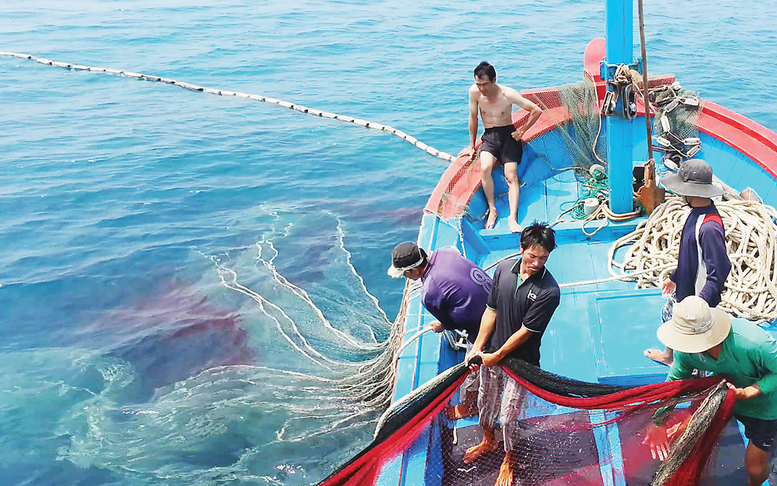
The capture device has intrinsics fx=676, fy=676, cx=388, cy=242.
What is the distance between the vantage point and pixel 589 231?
696 cm

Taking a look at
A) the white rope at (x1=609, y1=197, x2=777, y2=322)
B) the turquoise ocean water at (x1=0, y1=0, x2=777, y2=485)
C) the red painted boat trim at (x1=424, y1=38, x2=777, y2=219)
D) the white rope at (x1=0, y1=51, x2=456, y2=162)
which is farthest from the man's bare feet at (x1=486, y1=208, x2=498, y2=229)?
the white rope at (x1=0, y1=51, x2=456, y2=162)

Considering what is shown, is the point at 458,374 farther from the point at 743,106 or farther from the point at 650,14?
the point at 650,14

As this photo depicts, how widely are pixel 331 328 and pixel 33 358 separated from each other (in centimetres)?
382

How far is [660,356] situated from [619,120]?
2.92 meters

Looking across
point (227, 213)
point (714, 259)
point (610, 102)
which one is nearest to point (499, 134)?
point (610, 102)

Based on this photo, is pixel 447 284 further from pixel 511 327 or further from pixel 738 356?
pixel 738 356

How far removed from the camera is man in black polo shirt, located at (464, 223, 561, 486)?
3785 mm

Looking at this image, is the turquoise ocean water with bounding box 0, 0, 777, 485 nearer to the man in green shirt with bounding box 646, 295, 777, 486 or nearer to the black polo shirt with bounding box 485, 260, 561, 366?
the black polo shirt with bounding box 485, 260, 561, 366

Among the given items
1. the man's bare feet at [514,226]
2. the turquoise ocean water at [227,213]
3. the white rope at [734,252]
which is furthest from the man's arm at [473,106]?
the turquoise ocean water at [227,213]

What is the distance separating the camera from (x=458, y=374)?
394 cm

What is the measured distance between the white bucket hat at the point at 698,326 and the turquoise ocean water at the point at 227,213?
370 centimetres

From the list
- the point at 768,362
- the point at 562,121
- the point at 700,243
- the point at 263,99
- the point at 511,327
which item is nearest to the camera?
the point at 768,362

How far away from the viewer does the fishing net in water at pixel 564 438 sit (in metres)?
3.34

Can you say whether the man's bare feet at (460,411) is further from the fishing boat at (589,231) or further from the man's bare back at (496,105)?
the man's bare back at (496,105)
